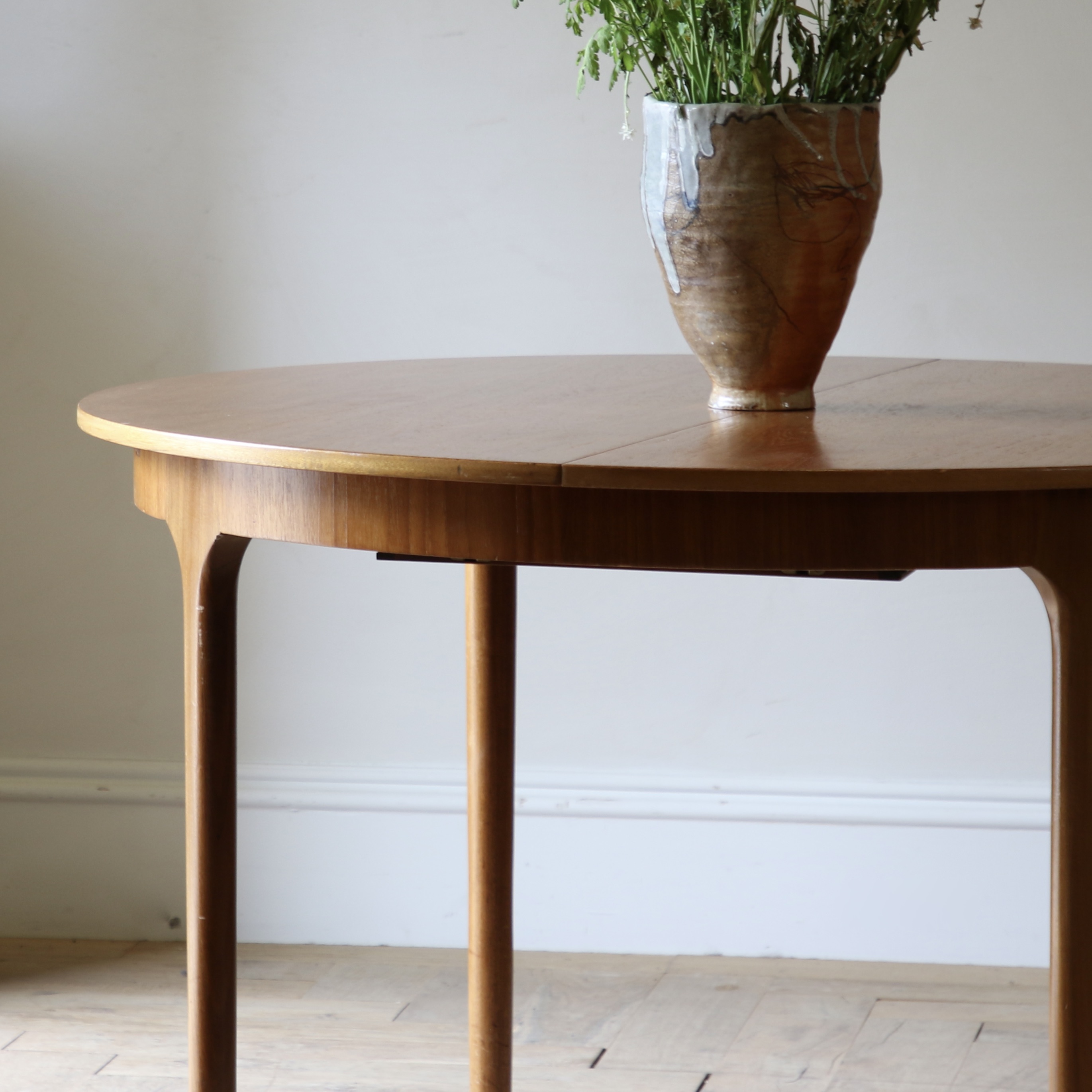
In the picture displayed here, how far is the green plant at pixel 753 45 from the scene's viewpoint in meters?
0.94

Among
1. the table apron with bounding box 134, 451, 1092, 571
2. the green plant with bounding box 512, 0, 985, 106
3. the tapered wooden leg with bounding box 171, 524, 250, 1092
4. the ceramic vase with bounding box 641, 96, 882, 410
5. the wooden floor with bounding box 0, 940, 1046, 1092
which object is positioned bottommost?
the wooden floor with bounding box 0, 940, 1046, 1092

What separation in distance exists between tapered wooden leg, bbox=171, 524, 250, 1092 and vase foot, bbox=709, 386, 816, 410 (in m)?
0.34

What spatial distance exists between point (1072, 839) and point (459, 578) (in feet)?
3.81

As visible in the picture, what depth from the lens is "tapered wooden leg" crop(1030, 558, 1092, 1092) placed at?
2.59 ft

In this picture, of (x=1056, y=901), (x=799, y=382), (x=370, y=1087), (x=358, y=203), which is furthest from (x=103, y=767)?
(x=1056, y=901)

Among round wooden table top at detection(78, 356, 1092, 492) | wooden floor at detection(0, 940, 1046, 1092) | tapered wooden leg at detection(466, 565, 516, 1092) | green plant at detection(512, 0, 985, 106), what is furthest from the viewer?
wooden floor at detection(0, 940, 1046, 1092)

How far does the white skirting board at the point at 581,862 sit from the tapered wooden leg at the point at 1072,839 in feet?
3.50

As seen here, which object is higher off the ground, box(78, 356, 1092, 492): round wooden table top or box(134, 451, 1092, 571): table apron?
box(78, 356, 1092, 492): round wooden table top

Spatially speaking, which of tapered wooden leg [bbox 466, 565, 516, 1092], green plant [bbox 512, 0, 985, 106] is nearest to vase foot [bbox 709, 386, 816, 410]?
green plant [bbox 512, 0, 985, 106]

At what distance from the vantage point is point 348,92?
6.06 ft

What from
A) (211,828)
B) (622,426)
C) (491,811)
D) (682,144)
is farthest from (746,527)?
(491,811)

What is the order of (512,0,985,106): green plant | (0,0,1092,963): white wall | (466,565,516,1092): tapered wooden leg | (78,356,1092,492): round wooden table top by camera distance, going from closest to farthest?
1. (78,356,1092,492): round wooden table top
2. (512,0,985,106): green plant
3. (466,565,516,1092): tapered wooden leg
4. (0,0,1092,963): white wall

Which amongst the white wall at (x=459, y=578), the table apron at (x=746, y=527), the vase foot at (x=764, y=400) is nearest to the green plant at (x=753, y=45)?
the vase foot at (x=764, y=400)

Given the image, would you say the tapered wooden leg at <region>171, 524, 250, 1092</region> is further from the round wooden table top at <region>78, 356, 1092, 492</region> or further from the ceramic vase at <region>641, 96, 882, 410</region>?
the ceramic vase at <region>641, 96, 882, 410</region>
